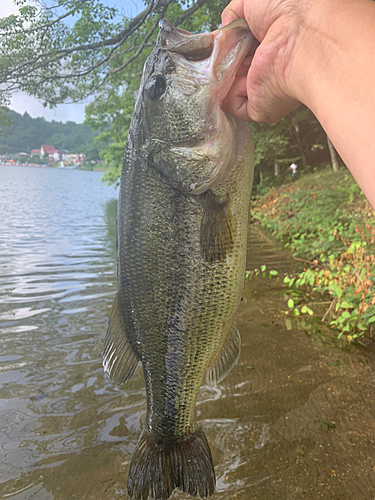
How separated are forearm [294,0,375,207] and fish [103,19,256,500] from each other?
514 mm

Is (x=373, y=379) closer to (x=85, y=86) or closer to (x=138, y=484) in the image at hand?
(x=138, y=484)

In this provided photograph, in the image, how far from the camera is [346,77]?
37.9 inches

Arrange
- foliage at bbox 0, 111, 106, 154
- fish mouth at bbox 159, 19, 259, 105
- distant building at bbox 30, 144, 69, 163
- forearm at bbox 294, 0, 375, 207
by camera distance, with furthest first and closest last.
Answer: distant building at bbox 30, 144, 69, 163, foliage at bbox 0, 111, 106, 154, fish mouth at bbox 159, 19, 259, 105, forearm at bbox 294, 0, 375, 207

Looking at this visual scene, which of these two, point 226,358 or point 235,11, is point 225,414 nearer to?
point 226,358

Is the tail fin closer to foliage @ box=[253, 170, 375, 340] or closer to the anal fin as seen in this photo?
the anal fin

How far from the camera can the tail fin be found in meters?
1.75

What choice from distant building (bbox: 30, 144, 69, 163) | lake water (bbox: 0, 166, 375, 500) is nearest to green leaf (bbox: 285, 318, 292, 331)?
lake water (bbox: 0, 166, 375, 500)

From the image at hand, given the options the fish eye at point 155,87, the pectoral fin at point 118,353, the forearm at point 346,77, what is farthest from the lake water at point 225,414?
the fish eye at point 155,87

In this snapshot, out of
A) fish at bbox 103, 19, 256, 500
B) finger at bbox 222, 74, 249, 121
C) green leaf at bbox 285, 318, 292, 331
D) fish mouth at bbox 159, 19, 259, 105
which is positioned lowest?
green leaf at bbox 285, 318, 292, 331

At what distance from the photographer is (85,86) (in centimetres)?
1231

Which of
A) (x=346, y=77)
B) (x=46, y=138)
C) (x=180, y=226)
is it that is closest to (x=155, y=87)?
(x=180, y=226)

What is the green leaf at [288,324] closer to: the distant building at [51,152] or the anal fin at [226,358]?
the anal fin at [226,358]

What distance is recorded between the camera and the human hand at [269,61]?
1237 mm

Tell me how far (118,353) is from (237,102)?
1.39 metres
